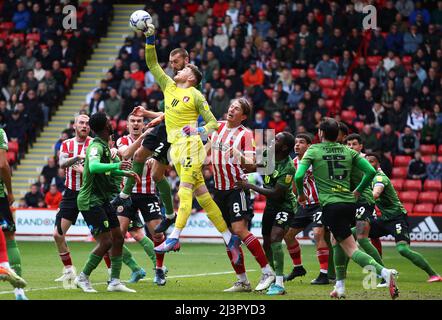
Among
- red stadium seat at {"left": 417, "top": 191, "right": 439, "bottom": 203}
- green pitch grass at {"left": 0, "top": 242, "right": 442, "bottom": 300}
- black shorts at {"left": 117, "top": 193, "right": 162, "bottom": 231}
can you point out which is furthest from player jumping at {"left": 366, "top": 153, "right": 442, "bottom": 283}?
red stadium seat at {"left": 417, "top": 191, "right": 439, "bottom": 203}

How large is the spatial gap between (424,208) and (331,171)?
13.0 metres

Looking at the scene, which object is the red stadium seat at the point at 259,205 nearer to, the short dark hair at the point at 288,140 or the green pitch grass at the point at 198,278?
the green pitch grass at the point at 198,278

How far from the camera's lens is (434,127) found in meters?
24.4

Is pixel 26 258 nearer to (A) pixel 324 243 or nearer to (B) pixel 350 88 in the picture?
(A) pixel 324 243

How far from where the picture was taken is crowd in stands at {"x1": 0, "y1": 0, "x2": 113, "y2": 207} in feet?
93.5

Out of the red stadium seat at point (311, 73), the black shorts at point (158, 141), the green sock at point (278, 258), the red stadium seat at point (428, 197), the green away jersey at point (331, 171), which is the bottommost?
the red stadium seat at point (428, 197)

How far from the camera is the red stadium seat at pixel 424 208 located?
23609mm

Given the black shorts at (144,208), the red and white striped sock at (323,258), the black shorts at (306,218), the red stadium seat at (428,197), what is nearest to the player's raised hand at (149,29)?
the black shorts at (144,208)

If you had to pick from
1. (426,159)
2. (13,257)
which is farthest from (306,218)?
(426,159)

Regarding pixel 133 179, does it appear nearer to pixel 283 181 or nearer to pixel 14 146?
pixel 283 181

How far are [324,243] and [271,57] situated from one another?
14.0 meters

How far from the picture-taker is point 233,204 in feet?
40.4

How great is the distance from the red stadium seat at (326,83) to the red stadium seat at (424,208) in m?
4.91
